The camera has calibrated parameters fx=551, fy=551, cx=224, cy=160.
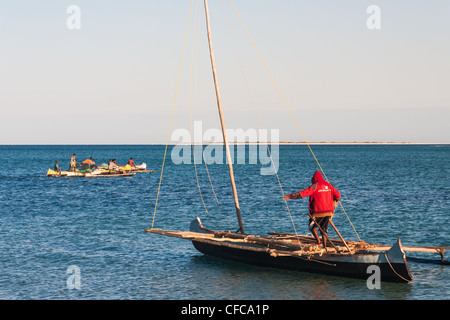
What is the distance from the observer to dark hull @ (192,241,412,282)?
18416 millimetres

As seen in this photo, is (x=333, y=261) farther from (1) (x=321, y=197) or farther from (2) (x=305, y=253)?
(1) (x=321, y=197)

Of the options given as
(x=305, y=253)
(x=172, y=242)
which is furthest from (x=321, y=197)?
(x=172, y=242)

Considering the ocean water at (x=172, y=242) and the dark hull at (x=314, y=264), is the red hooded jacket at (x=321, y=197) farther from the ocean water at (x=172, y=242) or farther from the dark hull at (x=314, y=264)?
the ocean water at (x=172, y=242)

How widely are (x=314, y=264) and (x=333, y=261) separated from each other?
2.72 feet

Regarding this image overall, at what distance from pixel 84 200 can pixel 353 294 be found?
35.8 meters

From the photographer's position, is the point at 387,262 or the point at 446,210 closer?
the point at 387,262

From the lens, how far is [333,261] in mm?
19250

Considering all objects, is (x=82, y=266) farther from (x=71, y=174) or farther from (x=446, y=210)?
(x=71, y=174)

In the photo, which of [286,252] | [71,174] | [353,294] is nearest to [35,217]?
[286,252]

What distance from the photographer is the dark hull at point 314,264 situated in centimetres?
1842

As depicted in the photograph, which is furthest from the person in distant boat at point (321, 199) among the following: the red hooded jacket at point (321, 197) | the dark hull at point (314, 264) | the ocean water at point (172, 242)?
the ocean water at point (172, 242)

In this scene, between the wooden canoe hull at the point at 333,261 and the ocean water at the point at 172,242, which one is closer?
the wooden canoe hull at the point at 333,261

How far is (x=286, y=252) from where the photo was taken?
65.0 feet
